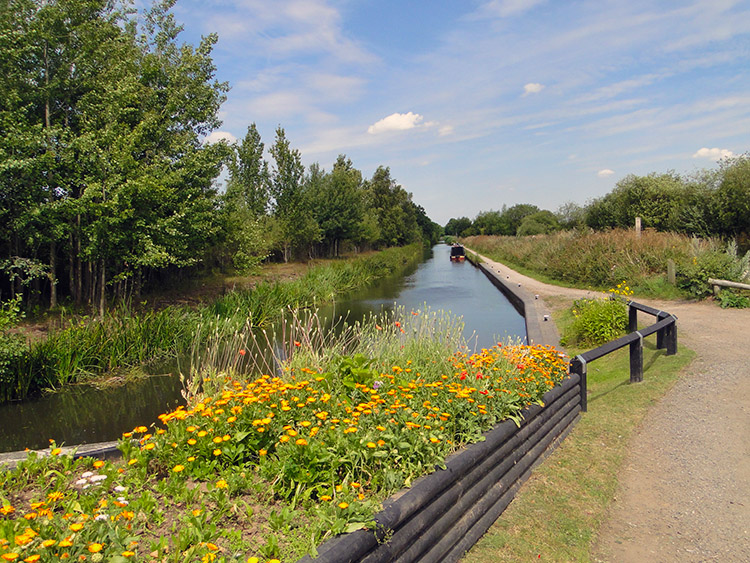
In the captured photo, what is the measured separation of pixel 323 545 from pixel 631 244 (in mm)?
18992

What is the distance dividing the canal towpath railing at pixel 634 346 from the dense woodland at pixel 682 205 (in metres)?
13.7

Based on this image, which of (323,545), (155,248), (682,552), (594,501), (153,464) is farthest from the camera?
(155,248)

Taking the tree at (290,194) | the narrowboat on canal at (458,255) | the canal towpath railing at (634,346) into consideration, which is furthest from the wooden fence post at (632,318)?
the narrowboat on canal at (458,255)

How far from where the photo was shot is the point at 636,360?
6.49 metres

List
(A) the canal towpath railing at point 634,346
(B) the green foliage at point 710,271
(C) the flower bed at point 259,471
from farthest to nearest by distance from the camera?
(B) the green foliage at point 710,271 → (A) the canal towpath railing at point 634,346 → (C) the flower bed at point 259,471

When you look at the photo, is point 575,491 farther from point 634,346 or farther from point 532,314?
point 532,314

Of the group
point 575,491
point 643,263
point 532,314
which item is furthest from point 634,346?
point 643,263

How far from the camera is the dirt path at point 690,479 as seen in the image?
3096mm

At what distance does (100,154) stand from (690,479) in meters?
11.9

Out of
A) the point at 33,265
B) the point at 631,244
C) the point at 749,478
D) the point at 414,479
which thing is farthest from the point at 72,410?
the point at 631,244

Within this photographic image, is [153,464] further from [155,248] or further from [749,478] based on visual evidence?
[155,248]

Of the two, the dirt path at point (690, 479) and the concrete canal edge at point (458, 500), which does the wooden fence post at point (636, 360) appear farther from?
the concrete canal edge at point (458, 500)

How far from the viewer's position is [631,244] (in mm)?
18531

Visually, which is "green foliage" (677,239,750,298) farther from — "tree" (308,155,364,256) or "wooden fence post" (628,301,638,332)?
"tree" (308,155,364,256)
